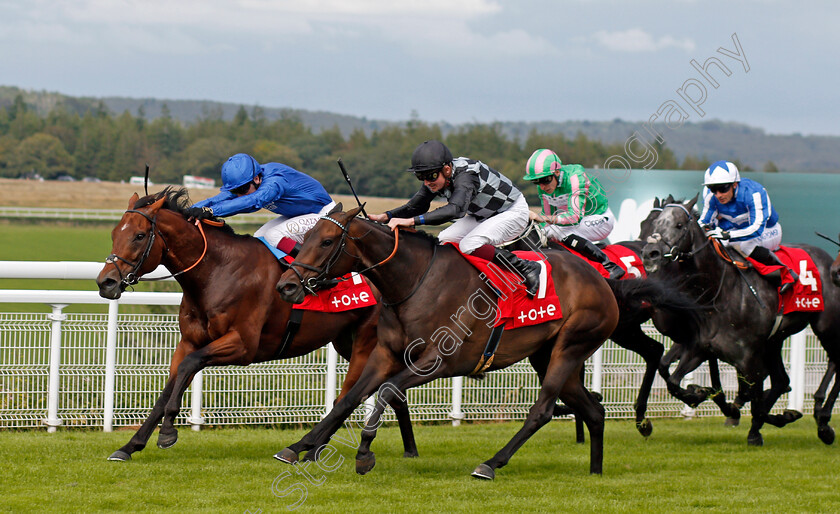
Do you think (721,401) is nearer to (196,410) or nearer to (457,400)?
(457,400)

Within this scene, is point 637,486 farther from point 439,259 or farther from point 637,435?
point 637,435

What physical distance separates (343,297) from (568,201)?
1897mm

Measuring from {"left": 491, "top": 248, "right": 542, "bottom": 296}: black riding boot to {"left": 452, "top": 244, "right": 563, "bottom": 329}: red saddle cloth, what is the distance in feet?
0.09

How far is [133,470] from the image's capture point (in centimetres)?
522

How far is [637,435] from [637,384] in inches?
54.8

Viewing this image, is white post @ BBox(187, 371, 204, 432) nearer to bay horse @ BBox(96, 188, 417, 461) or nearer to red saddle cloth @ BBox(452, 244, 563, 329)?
bay horse @ BBox(96, 188, 417, 461)

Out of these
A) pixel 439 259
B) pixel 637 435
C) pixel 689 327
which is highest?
pixel 439 259

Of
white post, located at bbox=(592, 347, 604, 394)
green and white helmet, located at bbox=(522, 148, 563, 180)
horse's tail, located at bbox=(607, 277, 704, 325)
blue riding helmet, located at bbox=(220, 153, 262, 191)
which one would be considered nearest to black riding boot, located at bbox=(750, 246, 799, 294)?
horse's tail, located at bbox=(607, 277, 704, 325)

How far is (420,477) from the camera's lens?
17.7 ft

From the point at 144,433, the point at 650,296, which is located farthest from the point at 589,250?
the point at 144,433

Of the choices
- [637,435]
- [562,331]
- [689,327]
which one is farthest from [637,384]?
[562,331]

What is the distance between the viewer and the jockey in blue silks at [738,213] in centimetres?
700

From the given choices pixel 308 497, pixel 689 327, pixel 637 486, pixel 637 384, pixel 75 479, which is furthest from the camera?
pixel 637 384

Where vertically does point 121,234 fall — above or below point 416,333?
above
